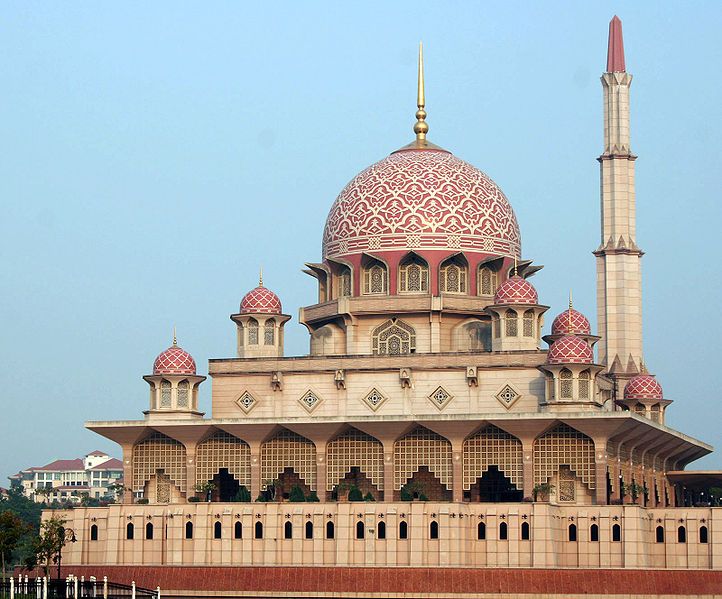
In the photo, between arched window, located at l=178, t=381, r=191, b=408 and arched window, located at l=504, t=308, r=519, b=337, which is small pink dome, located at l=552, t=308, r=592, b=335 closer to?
arched window, located at l=504, t=308, r=519, b=337

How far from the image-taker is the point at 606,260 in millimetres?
75500

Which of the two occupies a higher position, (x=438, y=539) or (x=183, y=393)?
(x=183, y=393)

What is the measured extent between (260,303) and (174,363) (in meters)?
4.69

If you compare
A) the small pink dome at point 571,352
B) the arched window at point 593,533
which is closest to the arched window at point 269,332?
the small pink dome at point 571,352

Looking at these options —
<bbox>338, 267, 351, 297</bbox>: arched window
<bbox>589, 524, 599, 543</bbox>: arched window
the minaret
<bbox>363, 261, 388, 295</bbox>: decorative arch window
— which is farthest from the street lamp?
the minaret

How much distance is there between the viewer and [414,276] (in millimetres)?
68312

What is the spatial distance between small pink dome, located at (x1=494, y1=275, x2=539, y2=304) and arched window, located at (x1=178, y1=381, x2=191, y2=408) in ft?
40.5

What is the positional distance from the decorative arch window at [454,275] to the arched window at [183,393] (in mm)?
11386

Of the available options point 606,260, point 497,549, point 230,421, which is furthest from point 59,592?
point 606,260

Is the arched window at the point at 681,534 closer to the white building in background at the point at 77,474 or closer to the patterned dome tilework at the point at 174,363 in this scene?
the patterned dome tilework at the point at 174,363

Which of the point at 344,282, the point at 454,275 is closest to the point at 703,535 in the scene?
the point at 454,275

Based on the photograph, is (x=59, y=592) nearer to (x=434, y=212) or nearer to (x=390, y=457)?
(x=390, y=457)

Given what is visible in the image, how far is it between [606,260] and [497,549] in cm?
2064

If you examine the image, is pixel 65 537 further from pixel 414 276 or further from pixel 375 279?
pixel 414 276
